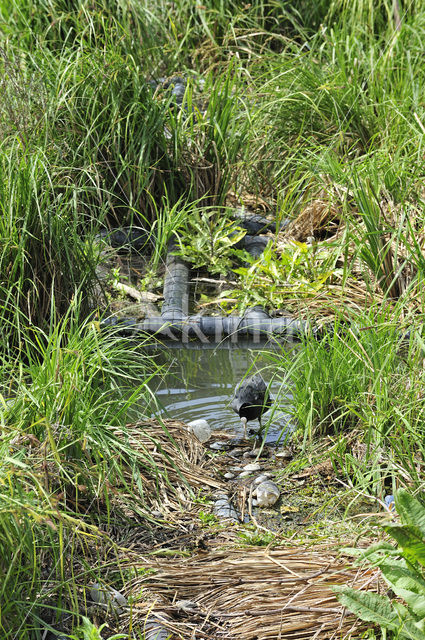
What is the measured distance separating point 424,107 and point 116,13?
2.93m

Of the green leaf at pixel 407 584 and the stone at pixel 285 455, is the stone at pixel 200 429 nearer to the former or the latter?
the stone at pixel 285 455

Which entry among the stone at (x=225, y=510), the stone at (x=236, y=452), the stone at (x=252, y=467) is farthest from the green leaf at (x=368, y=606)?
the stone at (x=236, y=452)

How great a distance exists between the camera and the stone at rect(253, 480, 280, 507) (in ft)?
9.92

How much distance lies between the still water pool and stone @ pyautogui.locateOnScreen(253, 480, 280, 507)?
1.12 feet

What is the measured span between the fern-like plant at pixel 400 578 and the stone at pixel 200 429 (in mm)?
1388

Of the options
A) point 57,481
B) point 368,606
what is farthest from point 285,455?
point 368,606

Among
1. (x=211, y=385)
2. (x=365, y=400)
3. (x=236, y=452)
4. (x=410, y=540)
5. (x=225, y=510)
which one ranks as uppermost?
(x=410, y=540)

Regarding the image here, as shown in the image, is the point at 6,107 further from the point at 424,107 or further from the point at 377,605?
the point at 377,605

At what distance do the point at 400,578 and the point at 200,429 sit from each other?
4.95ft

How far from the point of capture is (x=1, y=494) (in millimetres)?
2039

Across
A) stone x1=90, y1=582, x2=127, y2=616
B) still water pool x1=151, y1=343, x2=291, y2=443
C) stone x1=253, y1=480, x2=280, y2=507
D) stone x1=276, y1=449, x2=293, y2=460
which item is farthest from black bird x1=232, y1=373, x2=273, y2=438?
stone x1=90, y1=582, x2=127, y2=616

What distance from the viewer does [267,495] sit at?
303cm

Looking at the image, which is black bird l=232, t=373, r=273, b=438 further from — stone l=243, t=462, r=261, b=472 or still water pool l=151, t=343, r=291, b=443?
stone l=243, t=462, r=261, b=472

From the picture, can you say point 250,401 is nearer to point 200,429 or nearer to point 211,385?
point 200,429
